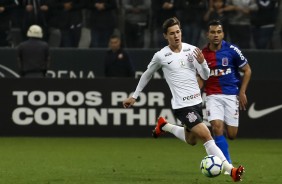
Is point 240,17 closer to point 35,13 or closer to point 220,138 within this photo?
point 35,13

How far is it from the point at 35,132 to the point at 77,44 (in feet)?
9.13

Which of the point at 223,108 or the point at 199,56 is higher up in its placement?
the point at 199,56

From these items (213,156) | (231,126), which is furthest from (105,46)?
(213,156)

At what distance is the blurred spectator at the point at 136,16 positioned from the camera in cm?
1988

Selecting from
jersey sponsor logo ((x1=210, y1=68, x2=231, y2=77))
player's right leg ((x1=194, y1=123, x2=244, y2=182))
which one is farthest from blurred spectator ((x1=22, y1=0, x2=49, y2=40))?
player's right leg ((x1=194, y1=123, x2=244, y2=182))

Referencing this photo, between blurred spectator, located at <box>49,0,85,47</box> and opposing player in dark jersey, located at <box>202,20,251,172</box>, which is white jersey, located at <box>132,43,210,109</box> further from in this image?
blurred spectator, located at <box>49,0,85,47</box>

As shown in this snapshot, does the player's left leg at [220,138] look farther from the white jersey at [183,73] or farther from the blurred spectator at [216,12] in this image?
the blurred spectator at [216,12]

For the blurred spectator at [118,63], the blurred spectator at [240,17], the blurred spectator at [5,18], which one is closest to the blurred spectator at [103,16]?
the blurred spectator at [118,63]

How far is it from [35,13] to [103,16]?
1449 mm

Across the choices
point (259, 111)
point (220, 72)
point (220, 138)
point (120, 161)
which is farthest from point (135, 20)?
point (220, 138)

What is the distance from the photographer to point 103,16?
1978 centimetres

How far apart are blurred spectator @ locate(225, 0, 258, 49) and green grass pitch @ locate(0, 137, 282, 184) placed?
8.89 ft

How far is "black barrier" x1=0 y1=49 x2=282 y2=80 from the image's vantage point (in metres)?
20.4

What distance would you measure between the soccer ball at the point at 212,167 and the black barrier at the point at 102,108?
7.87 meters
